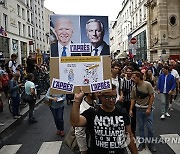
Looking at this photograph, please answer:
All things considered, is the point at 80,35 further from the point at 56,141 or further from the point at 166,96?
the point at 166,96

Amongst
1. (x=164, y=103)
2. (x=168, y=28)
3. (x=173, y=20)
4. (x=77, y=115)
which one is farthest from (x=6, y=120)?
(x=173, y=20)

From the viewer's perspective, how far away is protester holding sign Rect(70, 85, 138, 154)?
114 inches

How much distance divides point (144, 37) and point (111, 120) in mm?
35376

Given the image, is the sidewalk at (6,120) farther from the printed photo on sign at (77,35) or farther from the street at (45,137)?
the printed photo on sign at (77,35)

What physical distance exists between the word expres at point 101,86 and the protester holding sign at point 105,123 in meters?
0.12

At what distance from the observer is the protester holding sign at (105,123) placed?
290 centimetres

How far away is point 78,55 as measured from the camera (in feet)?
10.5

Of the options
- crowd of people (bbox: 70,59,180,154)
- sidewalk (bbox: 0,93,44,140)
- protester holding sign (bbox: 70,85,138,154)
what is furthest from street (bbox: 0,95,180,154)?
protester holding sign (bbox: 70,85,138,154)

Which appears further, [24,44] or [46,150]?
[24,44]

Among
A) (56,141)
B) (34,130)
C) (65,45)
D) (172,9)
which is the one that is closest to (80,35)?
(65,45)

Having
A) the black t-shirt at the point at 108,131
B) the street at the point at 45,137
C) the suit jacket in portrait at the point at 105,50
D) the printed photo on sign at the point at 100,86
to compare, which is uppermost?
the suit jacket in portrait at the point at 105,50

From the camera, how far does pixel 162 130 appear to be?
23.7 feet

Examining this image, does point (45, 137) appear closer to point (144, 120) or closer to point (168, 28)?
point (144, 120)

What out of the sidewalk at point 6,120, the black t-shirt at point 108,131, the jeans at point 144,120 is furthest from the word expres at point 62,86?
the sidewalk at point 6,120
